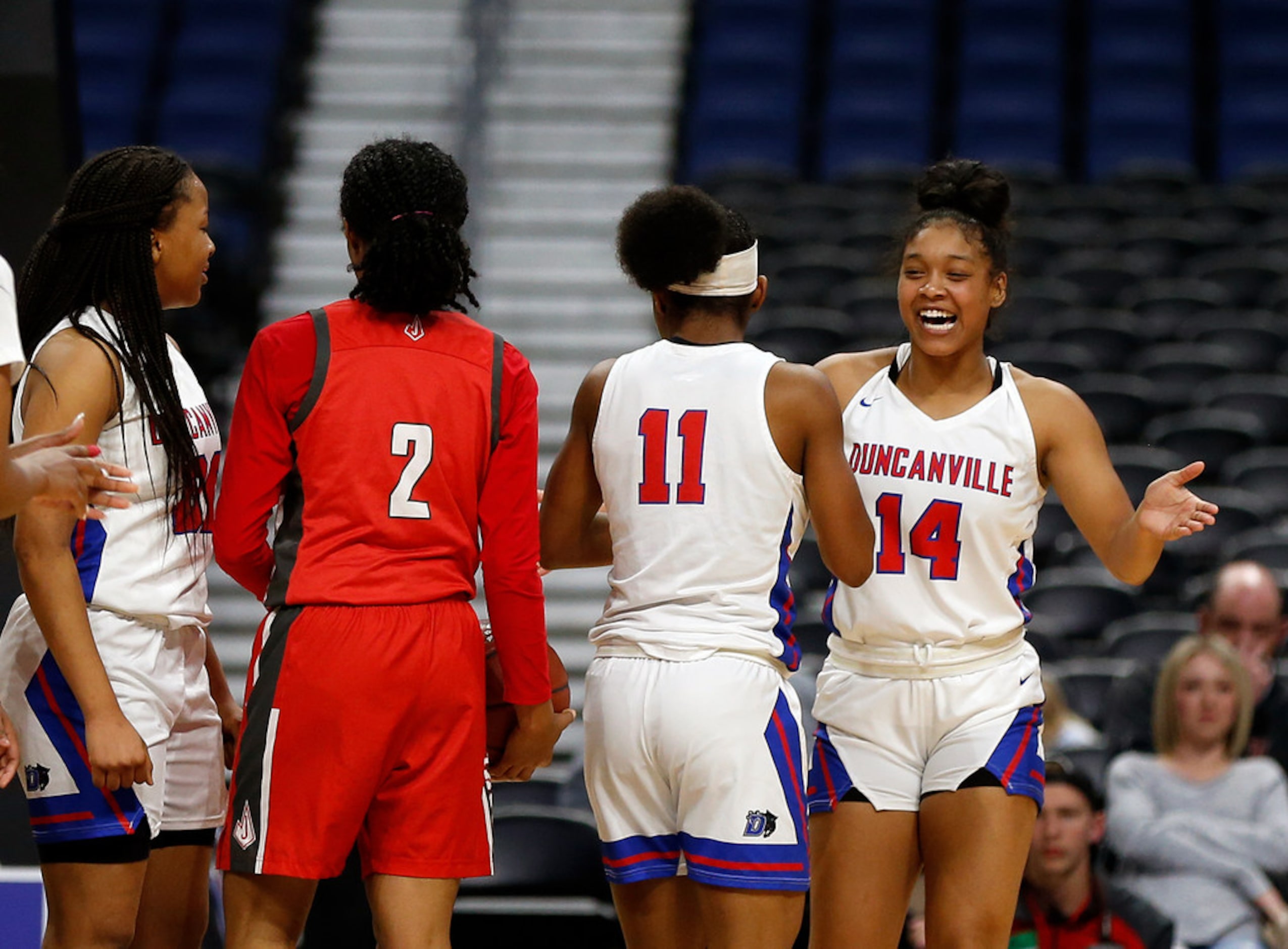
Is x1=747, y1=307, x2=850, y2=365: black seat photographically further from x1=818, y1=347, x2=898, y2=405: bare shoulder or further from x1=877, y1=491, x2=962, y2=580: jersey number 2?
x1=877, y1=491, x2=962, y2=580: jersey number 2

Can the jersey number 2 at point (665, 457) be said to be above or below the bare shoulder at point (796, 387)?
below

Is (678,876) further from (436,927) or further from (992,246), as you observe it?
(992,246)

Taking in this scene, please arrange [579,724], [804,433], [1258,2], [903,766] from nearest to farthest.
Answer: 1. [804,433]
2. [903,766]
3. [579,724]
4. [1258,2]

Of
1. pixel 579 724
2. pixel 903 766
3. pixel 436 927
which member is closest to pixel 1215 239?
pixel 579 724

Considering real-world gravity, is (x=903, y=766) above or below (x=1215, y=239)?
below

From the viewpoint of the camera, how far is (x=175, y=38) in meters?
13.4

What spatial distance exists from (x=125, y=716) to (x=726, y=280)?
1.32 m

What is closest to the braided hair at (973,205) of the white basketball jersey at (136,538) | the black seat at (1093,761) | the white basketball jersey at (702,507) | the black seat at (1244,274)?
the white basketball jersey at (702,507)

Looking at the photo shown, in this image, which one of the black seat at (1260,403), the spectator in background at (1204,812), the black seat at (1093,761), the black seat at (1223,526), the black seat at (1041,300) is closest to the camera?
the spectator in background at (1204,812)

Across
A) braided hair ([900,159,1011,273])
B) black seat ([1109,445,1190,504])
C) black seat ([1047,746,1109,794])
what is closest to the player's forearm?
braided hair ([900,159,1011,273])

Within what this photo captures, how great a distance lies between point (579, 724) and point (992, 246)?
459 cm

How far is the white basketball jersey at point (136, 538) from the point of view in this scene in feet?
9.70

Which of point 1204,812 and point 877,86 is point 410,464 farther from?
point 877,86

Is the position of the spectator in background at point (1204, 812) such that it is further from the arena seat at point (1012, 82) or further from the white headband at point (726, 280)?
the arena seat at point (1012, 82)
